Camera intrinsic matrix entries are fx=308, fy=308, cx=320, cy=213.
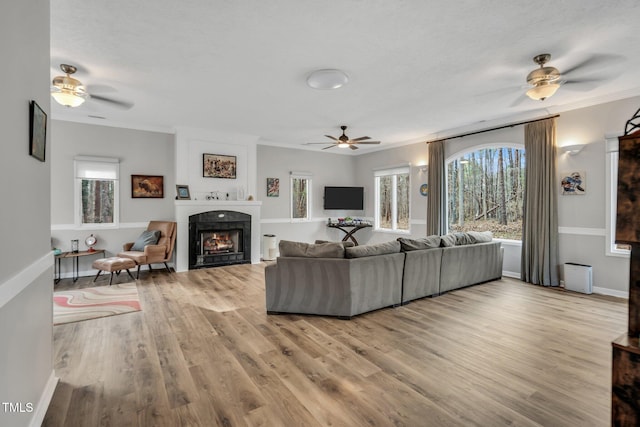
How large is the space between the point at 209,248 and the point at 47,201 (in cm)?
441

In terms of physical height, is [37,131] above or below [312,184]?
below

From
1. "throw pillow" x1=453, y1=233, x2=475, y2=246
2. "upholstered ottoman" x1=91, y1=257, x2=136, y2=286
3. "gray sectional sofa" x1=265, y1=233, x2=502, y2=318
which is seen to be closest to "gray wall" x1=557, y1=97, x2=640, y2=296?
"throw pillow" x1=453, y1=233, x2=475, y2=246

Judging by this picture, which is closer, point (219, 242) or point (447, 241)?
point (447, 241)

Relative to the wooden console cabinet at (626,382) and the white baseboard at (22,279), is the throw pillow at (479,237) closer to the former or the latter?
the wooden console cabinet at (626,382)

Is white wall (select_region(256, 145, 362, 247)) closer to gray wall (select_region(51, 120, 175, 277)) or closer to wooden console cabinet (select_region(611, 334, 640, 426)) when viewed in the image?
gray wall (select_region(51, 120, 175, 277))

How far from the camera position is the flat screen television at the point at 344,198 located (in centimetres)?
833

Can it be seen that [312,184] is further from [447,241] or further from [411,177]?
[447,241]

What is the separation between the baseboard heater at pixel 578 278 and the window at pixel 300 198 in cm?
549

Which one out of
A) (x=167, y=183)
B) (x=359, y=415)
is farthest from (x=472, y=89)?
(x=167, y=183)

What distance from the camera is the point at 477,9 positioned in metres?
2.42

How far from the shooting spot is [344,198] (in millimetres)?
A: 8414

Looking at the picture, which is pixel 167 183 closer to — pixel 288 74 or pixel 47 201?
pixel 288 74

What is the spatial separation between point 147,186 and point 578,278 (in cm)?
755

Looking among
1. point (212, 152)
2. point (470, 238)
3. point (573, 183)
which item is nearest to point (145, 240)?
point (212, 152)
